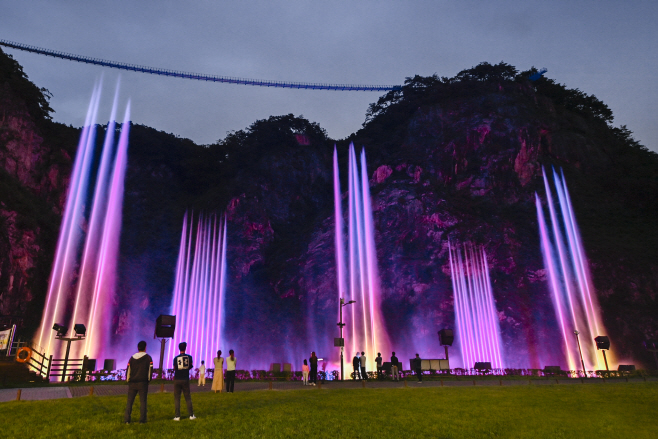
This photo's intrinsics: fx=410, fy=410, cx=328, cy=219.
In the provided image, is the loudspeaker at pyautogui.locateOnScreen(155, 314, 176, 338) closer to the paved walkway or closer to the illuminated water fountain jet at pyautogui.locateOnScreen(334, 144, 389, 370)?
the paved walkway

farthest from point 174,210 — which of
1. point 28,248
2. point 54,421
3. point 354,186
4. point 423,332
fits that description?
point 54,421

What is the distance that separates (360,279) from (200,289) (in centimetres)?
2223

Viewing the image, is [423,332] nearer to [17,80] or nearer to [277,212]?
[277,212]

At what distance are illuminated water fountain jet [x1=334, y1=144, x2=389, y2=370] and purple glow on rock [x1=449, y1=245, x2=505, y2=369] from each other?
8860 millimetres

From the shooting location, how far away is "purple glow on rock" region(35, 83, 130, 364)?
153ft

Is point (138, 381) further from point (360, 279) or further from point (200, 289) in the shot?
point (200, 289)

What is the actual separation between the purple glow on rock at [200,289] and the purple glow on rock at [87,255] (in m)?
8.40

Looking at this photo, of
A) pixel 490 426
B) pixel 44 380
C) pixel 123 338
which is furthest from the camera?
pixel 123 338

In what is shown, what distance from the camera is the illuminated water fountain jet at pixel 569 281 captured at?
136 feet

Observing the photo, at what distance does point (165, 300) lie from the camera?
54.4m

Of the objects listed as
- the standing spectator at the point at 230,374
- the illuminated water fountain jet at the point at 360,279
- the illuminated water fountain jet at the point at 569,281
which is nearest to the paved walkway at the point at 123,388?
the standing spectator at the point at 230,374

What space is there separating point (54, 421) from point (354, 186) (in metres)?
60.3

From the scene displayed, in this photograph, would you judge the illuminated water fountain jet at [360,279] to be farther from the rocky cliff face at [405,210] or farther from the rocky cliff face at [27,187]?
the rocky cliff face at [27,187]

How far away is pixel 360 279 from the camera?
53844 mm
